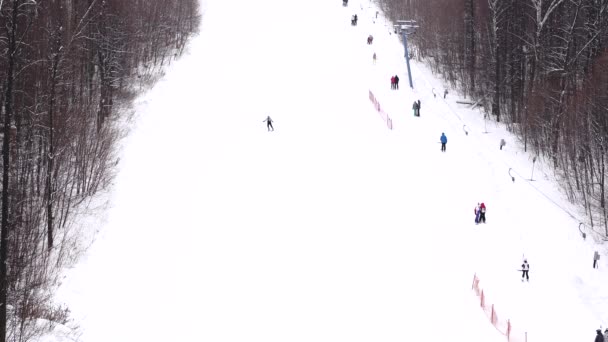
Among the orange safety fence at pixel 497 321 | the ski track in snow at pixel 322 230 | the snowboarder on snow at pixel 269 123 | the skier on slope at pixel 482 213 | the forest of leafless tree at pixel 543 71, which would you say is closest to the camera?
the orange safety fence at pixel 497 321

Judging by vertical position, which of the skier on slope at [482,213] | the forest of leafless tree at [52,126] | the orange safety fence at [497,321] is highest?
the forest of leafless tree at [52,126]

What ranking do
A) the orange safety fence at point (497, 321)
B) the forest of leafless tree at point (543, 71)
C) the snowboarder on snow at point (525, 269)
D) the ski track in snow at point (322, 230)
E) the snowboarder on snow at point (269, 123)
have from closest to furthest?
the orange safety fence at point (497, 321) < the ski track in snow at point (322, 230) < the snowboarder on snow at point (525, 269) < the forest of leafless tree at point (543, 71) < the snowboarder on snow at point (269, 123)

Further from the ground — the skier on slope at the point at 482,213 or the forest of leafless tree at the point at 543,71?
the forest of leafless tree at the point at 543,71

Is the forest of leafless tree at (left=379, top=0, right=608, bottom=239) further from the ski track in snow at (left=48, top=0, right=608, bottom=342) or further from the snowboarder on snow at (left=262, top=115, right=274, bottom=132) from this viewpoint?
the snowboarder on snow at (left=262, top=115, right=274, bottom=132)

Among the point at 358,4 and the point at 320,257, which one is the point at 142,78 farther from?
the point at 358,4

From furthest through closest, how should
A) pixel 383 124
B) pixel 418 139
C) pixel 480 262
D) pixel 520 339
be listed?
pixel 383 124
pixel 418 139
pixel 480 262
pixel 520 339

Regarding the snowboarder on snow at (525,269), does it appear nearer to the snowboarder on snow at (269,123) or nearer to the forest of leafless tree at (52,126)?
the forest of leafless tree at (52,126)

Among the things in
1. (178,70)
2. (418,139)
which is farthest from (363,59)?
(418,139)

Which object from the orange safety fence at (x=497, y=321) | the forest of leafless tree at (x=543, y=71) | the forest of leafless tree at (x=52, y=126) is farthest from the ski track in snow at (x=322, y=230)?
the forest of leafless tree at (x=52, y=126)
